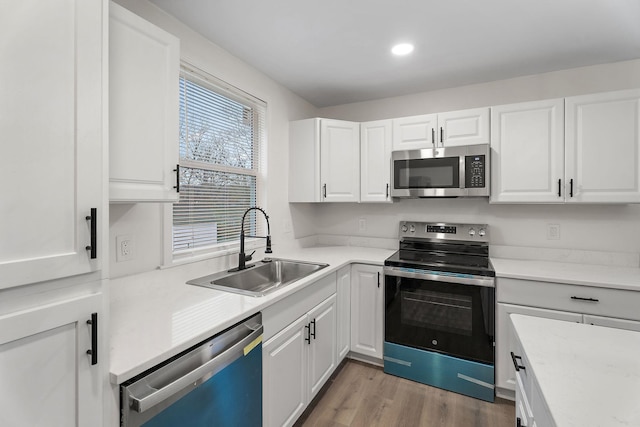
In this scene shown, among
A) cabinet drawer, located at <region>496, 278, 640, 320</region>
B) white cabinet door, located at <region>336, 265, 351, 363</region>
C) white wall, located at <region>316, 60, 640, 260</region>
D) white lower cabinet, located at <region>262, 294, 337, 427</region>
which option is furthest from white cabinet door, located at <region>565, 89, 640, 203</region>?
white lower cabinet, located at <region>262, 294, 337, 427</region>

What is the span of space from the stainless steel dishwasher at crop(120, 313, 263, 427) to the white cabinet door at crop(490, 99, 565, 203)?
2.09 m

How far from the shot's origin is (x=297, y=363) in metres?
1.75

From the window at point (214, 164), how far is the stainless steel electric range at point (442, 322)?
127 cm

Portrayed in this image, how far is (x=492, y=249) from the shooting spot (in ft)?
8.71

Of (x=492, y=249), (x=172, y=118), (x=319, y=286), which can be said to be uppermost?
(x=172, y=118)

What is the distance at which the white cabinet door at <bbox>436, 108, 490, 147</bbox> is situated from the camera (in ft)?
7.86

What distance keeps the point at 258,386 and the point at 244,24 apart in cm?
199

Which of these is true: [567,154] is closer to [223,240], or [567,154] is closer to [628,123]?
[628,123]

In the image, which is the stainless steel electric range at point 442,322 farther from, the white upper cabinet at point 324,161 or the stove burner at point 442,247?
the white upper cabinet at point 324,161

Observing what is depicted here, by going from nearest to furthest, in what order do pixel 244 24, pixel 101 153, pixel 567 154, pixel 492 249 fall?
pixel 101 153, pixel 244 24, pixel 567 154, pixel 492 249

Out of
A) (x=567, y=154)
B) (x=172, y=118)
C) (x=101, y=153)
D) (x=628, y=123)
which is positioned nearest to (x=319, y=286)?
(x=172, y=118)

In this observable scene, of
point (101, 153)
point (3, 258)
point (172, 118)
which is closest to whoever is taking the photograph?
point (3, 258)

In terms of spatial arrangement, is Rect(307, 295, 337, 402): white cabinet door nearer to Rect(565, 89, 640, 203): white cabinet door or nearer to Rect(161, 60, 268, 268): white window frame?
Rect(161, 60, 268, 268): white window frame

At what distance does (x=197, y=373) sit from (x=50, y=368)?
42 cm
